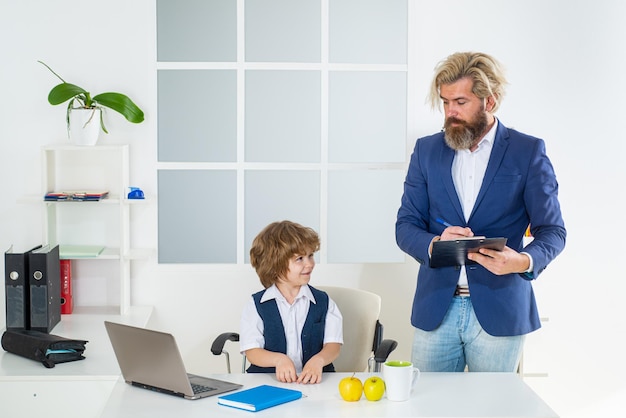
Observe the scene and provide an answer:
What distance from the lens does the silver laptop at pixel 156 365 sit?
8.07ft

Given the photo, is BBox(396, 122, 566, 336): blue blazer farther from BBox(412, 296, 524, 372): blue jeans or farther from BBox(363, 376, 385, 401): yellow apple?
BBox(363, 376, 385, 401): yellow apple

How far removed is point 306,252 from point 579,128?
2003 mm

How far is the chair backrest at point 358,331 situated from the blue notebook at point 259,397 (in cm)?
92

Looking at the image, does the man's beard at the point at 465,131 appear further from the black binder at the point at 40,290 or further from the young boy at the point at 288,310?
the black binder at the point at 40,290

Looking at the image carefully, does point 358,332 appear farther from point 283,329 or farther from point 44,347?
point 44,347

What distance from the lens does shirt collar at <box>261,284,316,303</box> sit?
3.08 m

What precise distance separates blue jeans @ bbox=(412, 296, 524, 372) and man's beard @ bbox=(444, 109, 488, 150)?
530 mm

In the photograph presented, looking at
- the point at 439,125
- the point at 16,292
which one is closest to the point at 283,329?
the point at 16,292

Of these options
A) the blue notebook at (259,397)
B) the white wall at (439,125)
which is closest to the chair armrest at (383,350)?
the blue notebook at (259,397)

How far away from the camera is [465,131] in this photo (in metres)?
2.95

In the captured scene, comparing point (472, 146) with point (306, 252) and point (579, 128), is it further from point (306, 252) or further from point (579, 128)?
point (579, 128)

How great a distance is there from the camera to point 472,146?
118 inches

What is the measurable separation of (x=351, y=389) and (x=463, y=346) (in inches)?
26.9

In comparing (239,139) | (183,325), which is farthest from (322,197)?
(183,325)
